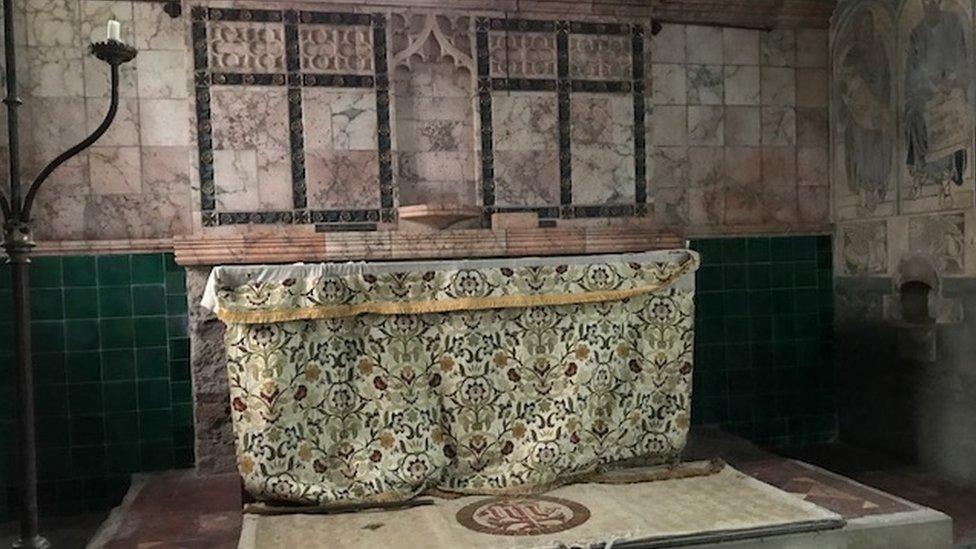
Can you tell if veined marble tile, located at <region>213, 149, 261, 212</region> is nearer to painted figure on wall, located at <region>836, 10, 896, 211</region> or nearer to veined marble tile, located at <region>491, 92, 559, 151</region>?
veined marble tile, located at <region>491, 92, 559, 151</region>

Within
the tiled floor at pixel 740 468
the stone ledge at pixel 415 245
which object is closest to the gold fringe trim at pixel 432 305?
the tiled floor at pixel 740 468

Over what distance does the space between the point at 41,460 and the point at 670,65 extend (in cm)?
476

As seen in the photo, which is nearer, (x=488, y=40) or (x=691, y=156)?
(x=488, y=40)

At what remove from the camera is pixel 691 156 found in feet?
17.8

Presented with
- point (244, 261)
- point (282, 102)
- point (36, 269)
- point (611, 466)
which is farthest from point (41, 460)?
point (611, 466)

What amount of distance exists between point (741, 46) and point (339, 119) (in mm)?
2904

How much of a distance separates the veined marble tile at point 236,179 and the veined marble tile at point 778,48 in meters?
3.63

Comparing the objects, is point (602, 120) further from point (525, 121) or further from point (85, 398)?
point (85, 398)

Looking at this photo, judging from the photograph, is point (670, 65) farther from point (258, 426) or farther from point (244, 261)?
point (258, 426)

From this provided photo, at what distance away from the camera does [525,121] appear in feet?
16.8

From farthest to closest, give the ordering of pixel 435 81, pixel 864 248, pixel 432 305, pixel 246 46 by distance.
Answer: pixel 864 248, pixel 435 81, pixel 246 46, pixel 432 305

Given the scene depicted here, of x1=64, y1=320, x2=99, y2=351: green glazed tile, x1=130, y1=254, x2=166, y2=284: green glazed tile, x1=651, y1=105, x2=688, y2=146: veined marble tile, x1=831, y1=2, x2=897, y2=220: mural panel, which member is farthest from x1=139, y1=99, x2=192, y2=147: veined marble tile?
x1=831, y1=2, x2=897, y2=220: mural panel

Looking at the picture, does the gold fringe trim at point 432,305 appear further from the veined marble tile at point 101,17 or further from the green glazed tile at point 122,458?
the veined marble tile at point 101,17

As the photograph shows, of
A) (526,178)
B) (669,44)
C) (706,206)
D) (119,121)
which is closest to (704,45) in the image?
(669,44)
